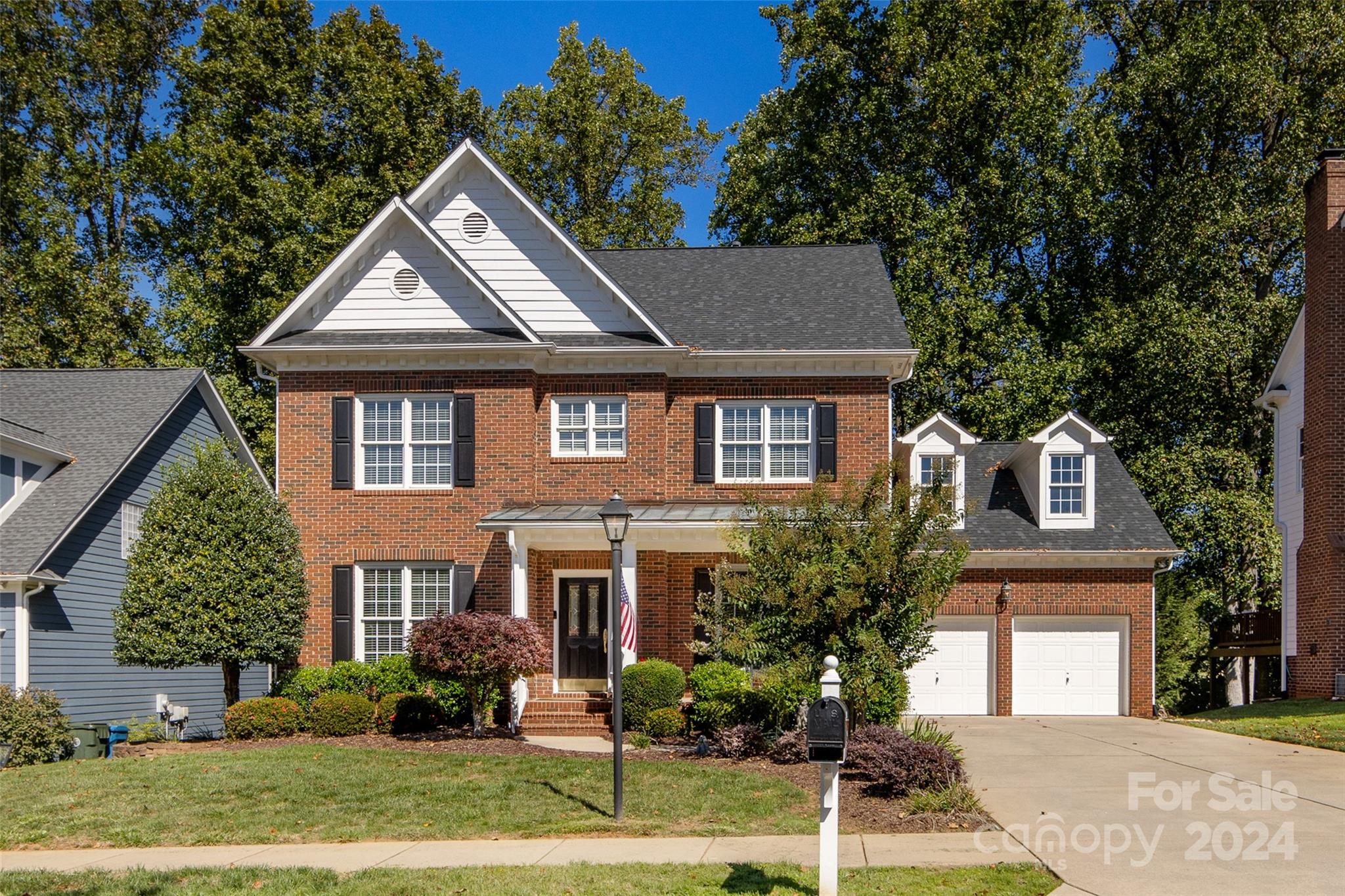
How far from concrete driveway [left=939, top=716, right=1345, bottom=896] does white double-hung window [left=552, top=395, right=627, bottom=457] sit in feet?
26.8


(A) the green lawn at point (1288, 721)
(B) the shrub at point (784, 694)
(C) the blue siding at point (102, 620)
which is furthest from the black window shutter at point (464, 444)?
(A) the green lawn at point (1288, 721)

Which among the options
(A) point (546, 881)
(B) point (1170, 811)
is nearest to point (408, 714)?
(A) point (546, 881)

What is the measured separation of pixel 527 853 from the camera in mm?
11070

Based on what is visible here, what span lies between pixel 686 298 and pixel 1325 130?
19506mm

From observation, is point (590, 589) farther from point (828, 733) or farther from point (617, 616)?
point (828, 733)

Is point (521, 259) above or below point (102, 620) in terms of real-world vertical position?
above

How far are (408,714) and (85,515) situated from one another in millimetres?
6746

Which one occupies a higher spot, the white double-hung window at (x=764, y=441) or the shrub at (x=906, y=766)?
the white double-hung window at (x=764, y=441)

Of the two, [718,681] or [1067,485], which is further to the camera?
[1067,485]

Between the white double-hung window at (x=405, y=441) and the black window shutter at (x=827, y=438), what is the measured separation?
6.76m

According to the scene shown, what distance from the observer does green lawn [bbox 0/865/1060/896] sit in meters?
9.48

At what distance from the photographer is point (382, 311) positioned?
21609mm

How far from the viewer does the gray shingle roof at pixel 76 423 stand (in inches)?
771

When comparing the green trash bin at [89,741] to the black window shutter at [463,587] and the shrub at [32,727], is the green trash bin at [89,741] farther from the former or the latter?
the black window shutter at [463,587]
